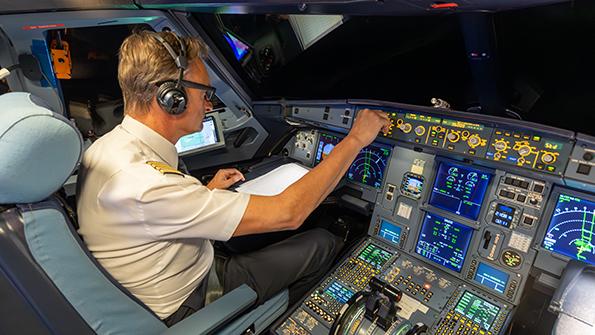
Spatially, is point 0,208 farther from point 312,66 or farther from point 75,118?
point 312,66

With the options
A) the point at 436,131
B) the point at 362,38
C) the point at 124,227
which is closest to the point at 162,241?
the point at 124,227

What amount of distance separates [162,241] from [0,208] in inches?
16.7

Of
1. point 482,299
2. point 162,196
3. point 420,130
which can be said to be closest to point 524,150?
point 420,130

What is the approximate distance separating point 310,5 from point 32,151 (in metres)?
1.09

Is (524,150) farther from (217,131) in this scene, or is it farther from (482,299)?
(217,131)

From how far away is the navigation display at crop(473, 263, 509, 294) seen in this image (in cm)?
162

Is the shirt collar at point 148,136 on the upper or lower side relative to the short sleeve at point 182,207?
upper

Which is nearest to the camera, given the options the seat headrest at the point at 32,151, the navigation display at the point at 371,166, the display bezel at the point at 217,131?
the seat headrest at the point at 32,151

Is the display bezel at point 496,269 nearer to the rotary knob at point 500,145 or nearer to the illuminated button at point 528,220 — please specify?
the illuminated button at point 528,220

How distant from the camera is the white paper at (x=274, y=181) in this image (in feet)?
6.38

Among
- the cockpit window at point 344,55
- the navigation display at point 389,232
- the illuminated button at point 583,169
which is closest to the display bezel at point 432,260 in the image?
the navigation display at point 389,232

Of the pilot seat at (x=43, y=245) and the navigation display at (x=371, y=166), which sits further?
the navigation display at (x=371, y=166)

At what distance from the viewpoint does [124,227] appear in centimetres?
108

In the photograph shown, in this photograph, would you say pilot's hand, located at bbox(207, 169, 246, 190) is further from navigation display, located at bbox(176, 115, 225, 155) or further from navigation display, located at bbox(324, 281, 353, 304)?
navigation display, located at bbox(324, 281, 353, 304)
